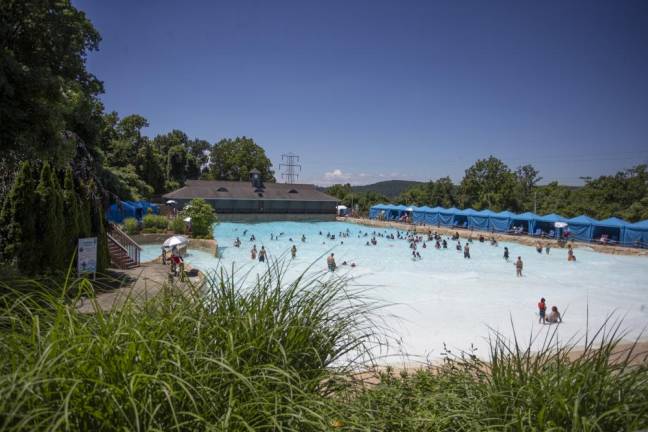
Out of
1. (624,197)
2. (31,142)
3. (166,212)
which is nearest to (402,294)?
(31,142)

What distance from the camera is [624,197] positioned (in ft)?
133

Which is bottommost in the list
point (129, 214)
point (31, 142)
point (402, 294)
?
point (402, 294)

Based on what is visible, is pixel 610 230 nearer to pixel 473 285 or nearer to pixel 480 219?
pixel 480 219

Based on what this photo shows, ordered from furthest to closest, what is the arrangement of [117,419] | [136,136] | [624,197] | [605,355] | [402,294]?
1. [136,136]
2. [624,197]
3. [402,294]
4. [605,355]
5. [117,419]

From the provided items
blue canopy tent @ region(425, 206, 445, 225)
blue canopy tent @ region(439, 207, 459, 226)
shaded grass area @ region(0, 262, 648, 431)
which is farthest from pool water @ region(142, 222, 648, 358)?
blue canopy tent @ region(425, 206, 445, 225)

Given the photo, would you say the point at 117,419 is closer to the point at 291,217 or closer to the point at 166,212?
the point at 166,212

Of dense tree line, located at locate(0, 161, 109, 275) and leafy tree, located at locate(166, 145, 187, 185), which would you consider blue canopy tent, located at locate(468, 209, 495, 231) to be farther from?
leafy tree, located at locate(166, 145, 187, 185)

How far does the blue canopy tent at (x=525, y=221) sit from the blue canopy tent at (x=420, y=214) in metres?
8.93

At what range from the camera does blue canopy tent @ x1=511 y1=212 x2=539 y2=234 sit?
3310 centimetres

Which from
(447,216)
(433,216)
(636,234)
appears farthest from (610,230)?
(433,216)

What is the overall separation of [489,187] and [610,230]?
23027mm

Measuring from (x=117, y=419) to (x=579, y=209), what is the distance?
47334mm

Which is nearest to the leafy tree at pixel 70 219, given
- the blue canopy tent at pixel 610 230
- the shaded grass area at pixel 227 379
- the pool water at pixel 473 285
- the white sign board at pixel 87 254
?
the white sign board at pixel 87 254

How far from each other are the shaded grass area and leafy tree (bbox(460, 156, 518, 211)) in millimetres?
50212
